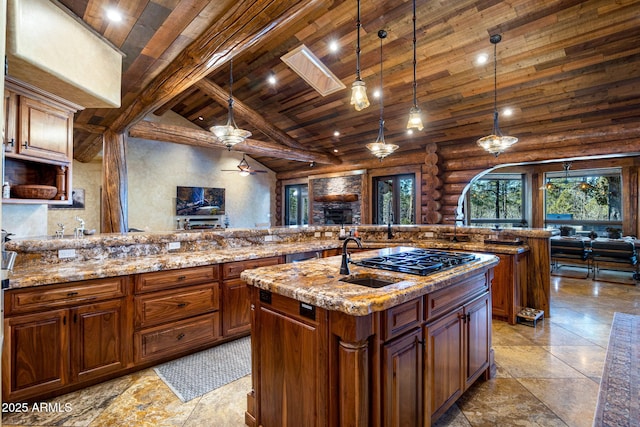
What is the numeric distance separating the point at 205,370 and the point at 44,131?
2.68 metres

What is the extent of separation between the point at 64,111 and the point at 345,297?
11.4 ft

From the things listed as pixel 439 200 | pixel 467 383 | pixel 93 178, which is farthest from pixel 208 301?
pixel 93 178

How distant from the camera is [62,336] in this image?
2326 mm

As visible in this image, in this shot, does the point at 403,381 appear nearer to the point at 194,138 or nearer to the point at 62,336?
the point at 62,336

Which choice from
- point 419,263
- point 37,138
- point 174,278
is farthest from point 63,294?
point 419,263

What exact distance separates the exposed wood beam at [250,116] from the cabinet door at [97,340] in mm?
4579

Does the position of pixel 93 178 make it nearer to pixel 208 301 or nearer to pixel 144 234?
pixel 144 234

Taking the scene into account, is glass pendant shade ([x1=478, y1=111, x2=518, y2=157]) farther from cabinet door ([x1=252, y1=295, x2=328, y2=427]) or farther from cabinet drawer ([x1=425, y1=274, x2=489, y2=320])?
cabinet door ([x1=252, y1=295, x2=328, y2=427])

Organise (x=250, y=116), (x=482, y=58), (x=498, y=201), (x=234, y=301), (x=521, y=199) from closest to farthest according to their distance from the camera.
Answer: (x=234, y=301), (x=482, y=58), (x=250, y=116), (x=521, y=199), (x=498, y=201)

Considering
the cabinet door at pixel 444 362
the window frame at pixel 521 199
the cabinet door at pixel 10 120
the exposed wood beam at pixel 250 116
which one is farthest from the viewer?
the window frame at pixel 521 199

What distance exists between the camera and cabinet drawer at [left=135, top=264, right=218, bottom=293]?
2.68m

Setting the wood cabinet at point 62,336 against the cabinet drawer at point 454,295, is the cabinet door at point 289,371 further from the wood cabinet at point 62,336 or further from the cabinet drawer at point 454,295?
the wood cabinet at point 62,336

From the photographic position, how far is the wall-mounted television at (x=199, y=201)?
27.0ft

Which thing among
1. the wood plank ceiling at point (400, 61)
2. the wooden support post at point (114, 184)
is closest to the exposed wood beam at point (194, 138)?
the wood plank ceiling at point (400, 61)
